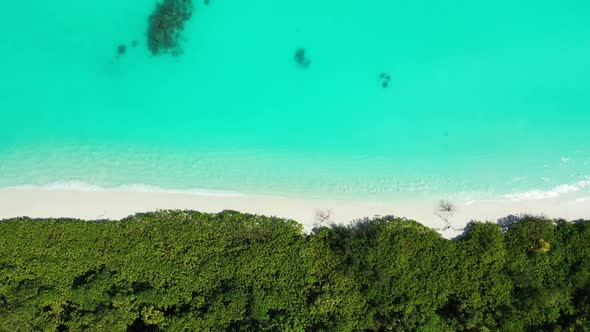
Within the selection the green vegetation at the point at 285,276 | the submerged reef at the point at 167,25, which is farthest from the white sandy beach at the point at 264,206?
the submerged reef at the point at 167,25

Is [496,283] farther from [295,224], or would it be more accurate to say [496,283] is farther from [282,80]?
[282,80]

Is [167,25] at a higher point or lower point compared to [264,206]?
higher

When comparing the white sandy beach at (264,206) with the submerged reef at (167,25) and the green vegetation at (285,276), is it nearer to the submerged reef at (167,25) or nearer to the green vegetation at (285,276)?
the green vegetation at (285,276)

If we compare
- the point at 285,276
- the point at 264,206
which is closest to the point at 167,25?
the point at 264,206

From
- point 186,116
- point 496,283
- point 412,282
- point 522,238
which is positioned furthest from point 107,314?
point 522,238

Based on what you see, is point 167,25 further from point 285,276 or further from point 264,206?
point 285,276

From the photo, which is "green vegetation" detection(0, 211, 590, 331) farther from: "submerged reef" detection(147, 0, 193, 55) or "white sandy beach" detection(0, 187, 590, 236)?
"submerged reef" detection(147, 0, 193, 55)
